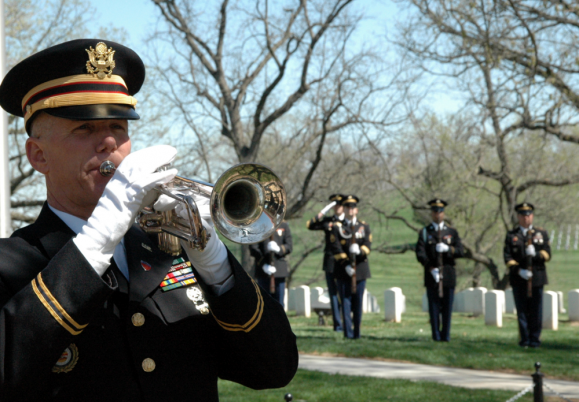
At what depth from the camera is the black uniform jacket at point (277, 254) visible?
13234 millimetres

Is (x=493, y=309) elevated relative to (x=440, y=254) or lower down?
lower down

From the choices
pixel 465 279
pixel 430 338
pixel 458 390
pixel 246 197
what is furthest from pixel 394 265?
pixel 246 197

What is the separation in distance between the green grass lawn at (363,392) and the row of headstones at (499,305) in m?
7.41

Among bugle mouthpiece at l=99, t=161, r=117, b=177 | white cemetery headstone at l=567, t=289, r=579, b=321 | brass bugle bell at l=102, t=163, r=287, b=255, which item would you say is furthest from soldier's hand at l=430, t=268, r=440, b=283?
bugle mouthpiece at l=99, t=161, r=117, b=177

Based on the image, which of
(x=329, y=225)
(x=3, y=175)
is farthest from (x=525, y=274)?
(x=3, y=175)

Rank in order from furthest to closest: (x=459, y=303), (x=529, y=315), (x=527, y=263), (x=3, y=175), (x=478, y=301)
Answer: (x=459, y=303), (x=478, y=301), (x=527, y=263), (x=529, y=315), (x=3, y=175)

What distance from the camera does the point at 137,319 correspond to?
77.8 inches

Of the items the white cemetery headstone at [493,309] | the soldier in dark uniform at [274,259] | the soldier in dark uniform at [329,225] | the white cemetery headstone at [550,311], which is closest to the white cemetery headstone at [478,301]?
the white cemetery headstone at [493,309]

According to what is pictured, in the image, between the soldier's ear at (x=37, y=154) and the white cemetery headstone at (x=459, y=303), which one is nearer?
the soldier's ear at (x=37, y=154)

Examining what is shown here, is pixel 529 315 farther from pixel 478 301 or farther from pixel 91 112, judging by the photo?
pixel 91 112

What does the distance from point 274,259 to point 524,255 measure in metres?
4.56

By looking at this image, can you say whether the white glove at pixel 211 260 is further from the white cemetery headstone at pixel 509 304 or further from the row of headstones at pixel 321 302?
the white cemetery headstone at pixel 509 304

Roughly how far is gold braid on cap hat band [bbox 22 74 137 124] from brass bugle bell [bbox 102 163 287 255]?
309 millimetres

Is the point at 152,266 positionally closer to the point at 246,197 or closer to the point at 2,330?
the point at 246,197
